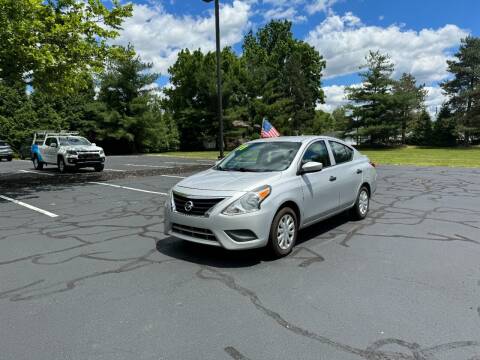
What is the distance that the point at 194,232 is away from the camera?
488 centimetres

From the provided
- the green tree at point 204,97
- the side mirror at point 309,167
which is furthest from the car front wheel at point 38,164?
the green tree at point 204,97

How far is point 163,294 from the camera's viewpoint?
3.94 m

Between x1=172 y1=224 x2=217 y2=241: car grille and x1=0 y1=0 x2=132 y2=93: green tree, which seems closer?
x1=172 y1=224 x2=217 y2=241: car grille

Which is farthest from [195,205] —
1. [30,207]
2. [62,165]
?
[62,165]

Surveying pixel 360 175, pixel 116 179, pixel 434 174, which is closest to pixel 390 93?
pixel 434 174

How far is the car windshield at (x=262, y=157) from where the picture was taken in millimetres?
5637

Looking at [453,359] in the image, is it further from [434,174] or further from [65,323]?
[434,174]

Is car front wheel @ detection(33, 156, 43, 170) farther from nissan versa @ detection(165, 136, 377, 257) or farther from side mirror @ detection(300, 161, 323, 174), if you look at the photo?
side mirror @ detection(300, 161, 323, 174)

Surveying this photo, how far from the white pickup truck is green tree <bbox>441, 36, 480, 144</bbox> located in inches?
1798

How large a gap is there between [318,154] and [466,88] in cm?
5730

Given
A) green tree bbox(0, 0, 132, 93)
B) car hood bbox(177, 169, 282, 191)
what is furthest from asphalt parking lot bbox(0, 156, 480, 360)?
green tree bbox(0, 0, 132, 93)

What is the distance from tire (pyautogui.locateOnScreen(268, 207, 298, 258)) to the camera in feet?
15.8

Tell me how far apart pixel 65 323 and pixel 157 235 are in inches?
115

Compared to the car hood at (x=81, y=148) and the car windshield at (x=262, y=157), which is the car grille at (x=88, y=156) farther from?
the car windshield at (x=262, y=157)
